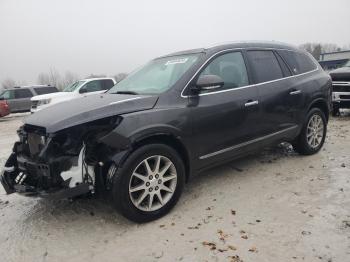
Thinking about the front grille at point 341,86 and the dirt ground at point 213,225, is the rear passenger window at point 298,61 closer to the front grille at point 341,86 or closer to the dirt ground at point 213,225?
the dirt ground at point 213,225

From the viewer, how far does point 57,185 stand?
11.2 ft

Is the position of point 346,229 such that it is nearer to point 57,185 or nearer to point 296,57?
point 57,185

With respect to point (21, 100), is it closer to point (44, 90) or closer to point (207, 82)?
point (44, 90)

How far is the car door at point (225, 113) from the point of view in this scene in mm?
4043

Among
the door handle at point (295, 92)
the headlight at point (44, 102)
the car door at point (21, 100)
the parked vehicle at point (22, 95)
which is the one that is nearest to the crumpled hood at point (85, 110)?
the door handle at point (295, 92)

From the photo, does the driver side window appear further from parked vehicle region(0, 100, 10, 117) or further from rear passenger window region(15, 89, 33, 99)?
rear passenger window region(15, 89, 33, 99)

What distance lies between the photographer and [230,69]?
4535mm

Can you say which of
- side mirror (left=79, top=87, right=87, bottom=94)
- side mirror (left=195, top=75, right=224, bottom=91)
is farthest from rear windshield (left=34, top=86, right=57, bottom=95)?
side mirror (left=195, top=75, right=224, bottom=91)

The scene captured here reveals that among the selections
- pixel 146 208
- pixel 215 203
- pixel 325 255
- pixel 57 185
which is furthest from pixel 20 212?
pixel 325 255

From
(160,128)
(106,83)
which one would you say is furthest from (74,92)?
(160,128)

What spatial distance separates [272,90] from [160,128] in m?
2.00

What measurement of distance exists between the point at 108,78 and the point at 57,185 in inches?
475

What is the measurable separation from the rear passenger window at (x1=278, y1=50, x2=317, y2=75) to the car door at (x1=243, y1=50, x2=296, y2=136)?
0.16 metres

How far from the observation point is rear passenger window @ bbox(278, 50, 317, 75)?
17.6 ft
